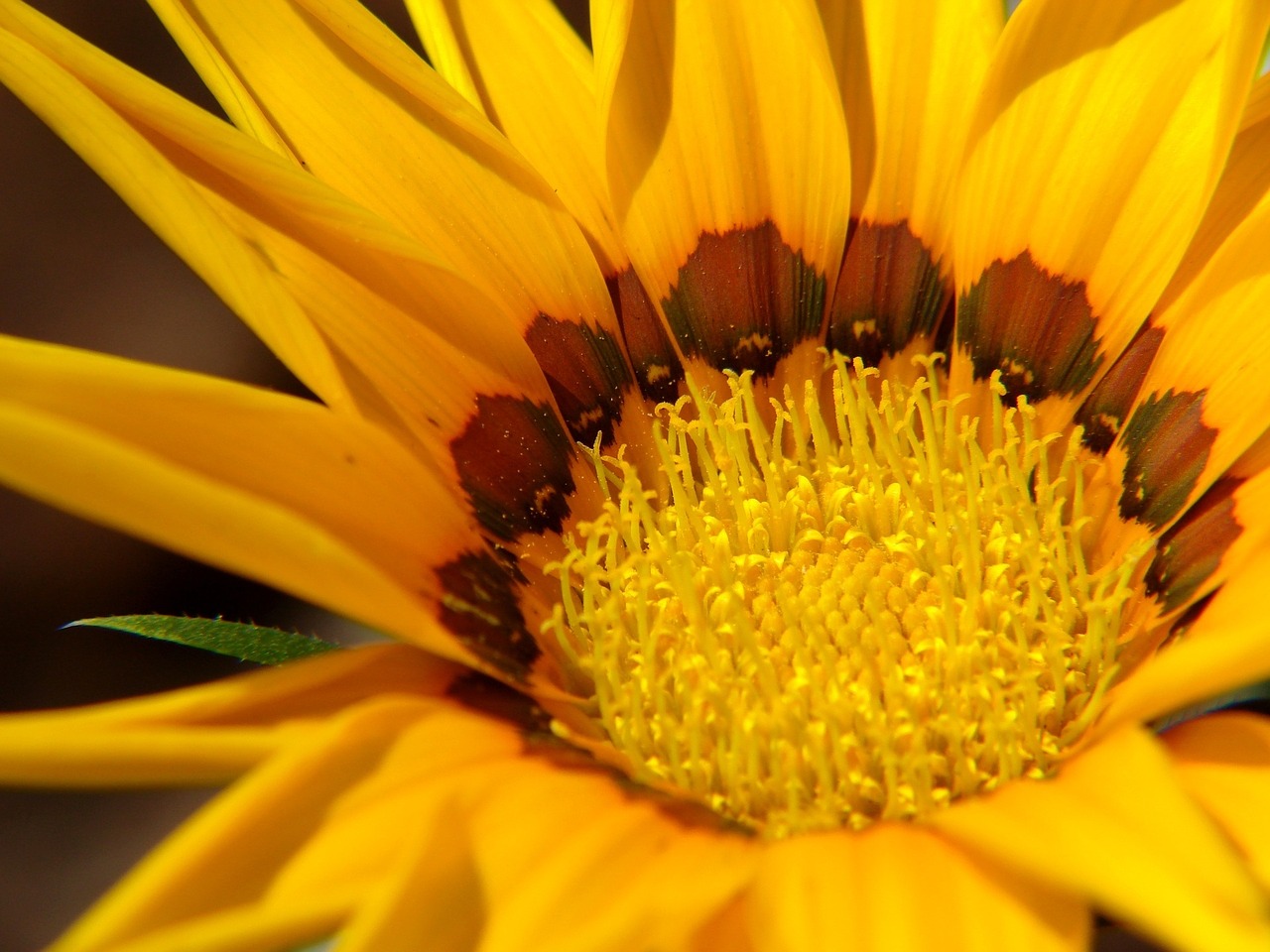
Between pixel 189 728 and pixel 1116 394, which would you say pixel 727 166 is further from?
pixel 189 728

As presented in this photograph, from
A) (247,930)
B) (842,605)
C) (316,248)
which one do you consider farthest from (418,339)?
(247,930)

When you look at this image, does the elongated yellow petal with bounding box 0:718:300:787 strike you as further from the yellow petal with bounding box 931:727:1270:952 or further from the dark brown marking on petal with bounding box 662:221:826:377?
the dark brown marking on petal with bounding box 662:221:826:377

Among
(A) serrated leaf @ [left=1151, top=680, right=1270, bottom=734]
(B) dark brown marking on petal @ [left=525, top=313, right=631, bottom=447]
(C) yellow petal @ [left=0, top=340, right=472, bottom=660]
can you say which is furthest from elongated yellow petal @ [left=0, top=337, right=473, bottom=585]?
(A) serrated leaf @ [left=1151, top=680, right=1270, bottom=734]

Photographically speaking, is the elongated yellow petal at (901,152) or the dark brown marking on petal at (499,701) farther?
the elongated yellow petal at (901,152)

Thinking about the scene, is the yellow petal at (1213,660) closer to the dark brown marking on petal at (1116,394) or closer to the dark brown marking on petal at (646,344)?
the dark brown marking on petal at (1116,394)

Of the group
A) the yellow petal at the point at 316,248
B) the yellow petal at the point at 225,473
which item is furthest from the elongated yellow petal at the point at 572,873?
the yellow petal at the point at 316,248

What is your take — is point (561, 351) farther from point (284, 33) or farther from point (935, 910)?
point (935, 910)

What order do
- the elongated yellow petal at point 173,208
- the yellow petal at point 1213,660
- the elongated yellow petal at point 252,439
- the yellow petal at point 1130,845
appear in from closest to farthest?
the yellow petal at point 1130,845
the yellow petal at point 1213,660
the elongated yellow petal at point 252,439
the elongated yellow petal at point 173,208
